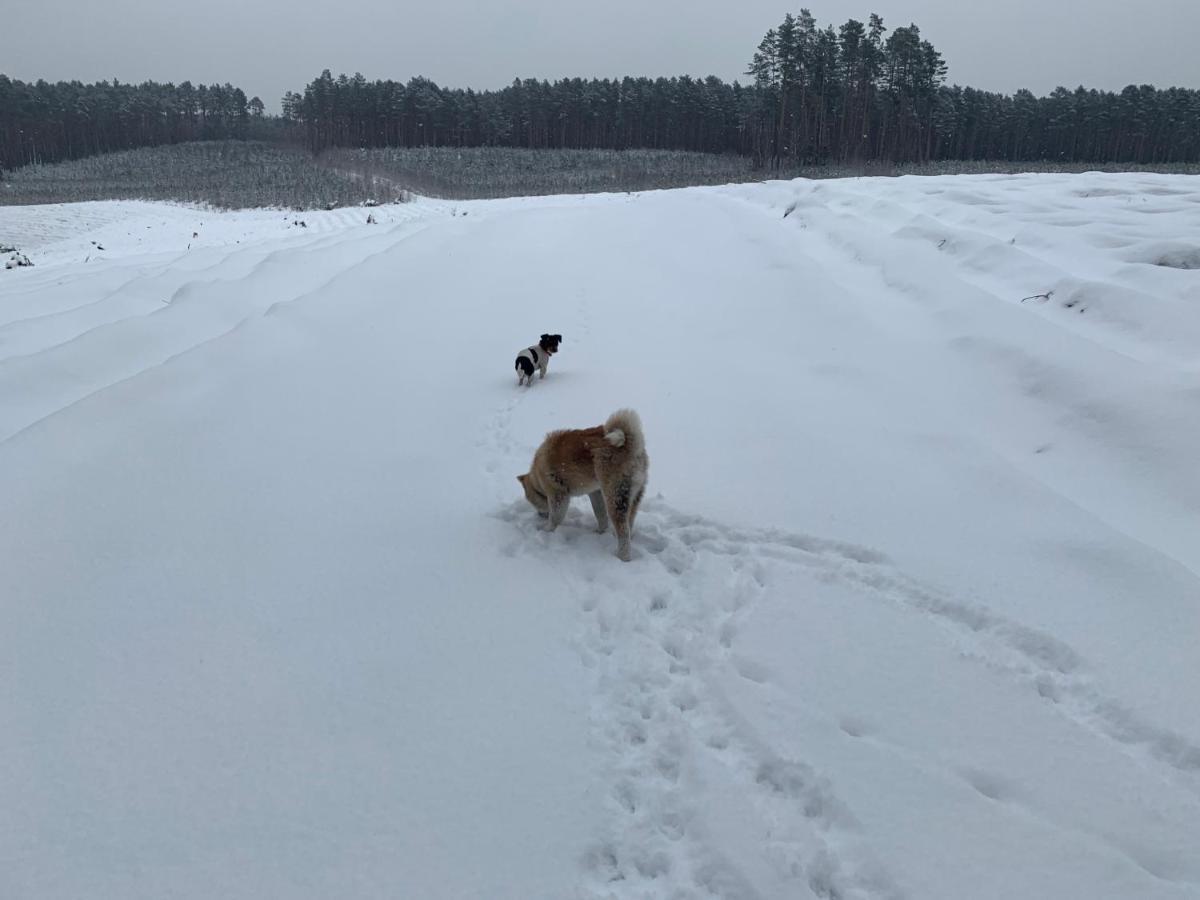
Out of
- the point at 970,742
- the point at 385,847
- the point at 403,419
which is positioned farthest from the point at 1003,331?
the point at 385,847

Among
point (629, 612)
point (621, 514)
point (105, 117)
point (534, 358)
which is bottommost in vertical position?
point (629, 612)

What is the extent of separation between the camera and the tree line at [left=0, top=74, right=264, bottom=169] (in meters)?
68.2

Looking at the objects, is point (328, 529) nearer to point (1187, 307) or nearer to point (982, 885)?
point (982, 885)

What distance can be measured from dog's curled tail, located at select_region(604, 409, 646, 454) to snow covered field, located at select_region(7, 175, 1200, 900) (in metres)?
0.74

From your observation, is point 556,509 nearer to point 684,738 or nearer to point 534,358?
point 684,738

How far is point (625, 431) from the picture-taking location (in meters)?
4.18

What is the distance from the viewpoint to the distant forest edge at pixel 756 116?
172ft

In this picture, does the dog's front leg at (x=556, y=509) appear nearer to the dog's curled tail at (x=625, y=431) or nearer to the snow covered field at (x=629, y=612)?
the snow covered field at (x=629, y=612)

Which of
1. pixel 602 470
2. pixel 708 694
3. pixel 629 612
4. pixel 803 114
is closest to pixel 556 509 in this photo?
pixel 602 470

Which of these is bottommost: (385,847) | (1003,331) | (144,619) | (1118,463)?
(385,847)

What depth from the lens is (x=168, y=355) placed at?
731cm

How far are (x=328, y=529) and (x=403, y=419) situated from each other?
6.85ft

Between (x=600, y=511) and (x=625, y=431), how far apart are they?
770mm

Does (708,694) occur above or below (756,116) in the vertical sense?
below
